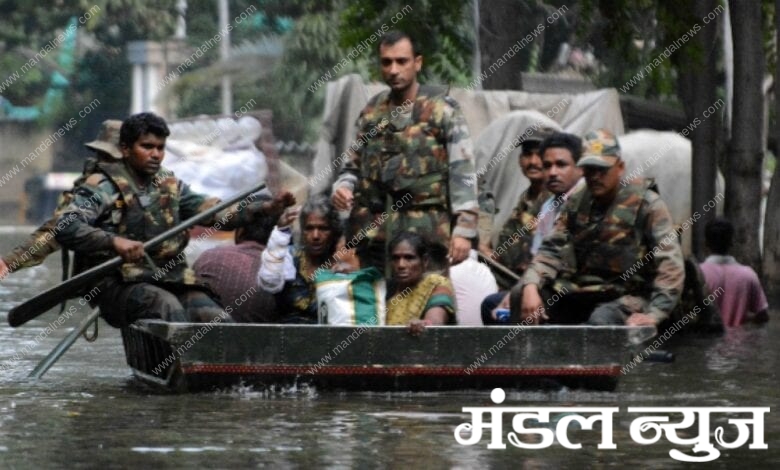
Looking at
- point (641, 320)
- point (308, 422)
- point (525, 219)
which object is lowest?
point (308, 422)

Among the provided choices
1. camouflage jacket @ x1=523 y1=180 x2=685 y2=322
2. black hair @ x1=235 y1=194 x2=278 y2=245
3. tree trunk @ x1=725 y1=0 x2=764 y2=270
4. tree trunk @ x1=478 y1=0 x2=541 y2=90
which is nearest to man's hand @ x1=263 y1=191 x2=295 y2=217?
camouflage jacket @ x1=523 y1=180 x2=685 y2=322

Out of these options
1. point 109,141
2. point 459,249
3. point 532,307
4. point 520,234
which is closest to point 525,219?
point 520,234

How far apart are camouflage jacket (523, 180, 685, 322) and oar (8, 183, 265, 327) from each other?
164 cm

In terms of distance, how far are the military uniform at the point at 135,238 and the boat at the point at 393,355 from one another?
471 mm

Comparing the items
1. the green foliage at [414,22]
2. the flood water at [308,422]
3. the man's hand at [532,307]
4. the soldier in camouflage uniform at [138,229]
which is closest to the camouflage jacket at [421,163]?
the man's hand at [532,307]

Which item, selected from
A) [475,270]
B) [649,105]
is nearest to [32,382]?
[475,270]

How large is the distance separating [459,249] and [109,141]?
229cm

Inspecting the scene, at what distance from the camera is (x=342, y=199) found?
11930 mm

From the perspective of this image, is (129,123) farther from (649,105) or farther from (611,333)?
(649,105)

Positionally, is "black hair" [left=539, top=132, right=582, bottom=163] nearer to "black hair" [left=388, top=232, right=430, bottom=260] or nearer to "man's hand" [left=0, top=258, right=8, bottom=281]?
"black hair" [left=388, top=232, right=430, bottom=260]

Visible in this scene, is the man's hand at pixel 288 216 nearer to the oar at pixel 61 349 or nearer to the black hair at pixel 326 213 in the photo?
the black hair at pixel 326 213

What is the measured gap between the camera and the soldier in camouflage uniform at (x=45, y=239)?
12.0 metres

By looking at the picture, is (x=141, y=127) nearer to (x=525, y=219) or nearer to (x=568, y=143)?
(x=568, y=143)

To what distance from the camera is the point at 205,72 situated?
47656 mm
